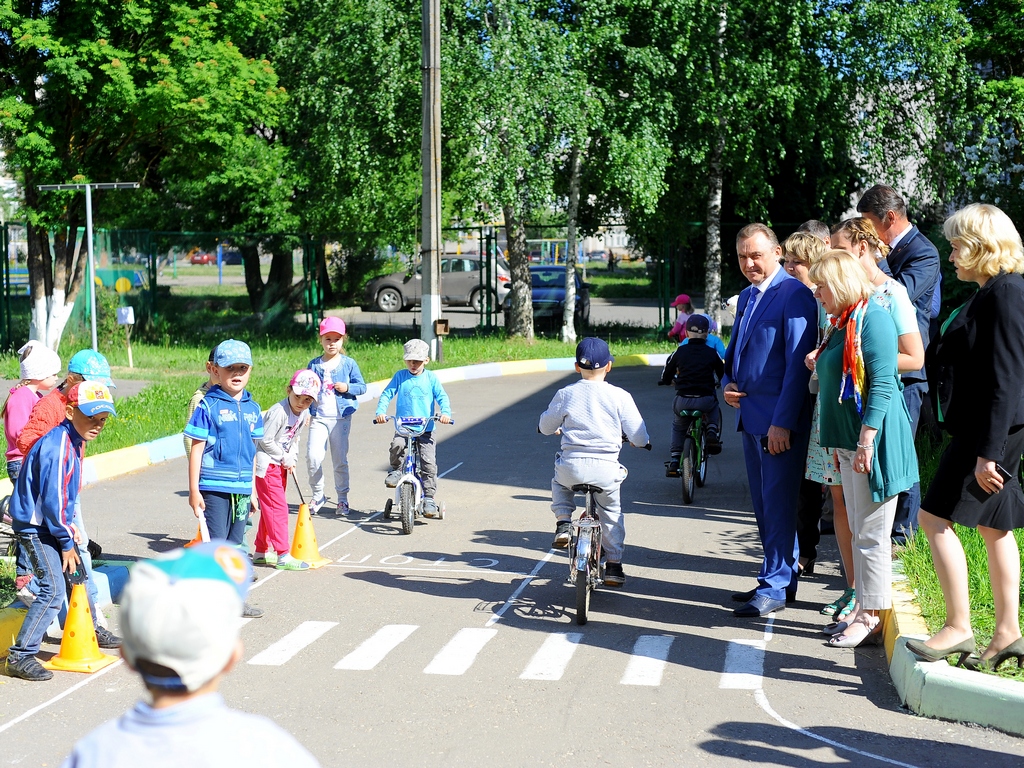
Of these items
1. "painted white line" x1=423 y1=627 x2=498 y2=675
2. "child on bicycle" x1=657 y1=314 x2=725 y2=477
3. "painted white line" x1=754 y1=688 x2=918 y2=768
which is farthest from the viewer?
"child on bicycle" x1=657 y1=314 x2=725 y2=477

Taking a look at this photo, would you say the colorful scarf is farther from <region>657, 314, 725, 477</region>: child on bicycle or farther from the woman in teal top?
<region>657, 314, 725, 477</region>: child on bicycle

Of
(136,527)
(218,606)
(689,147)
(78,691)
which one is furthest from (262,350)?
(218,606)

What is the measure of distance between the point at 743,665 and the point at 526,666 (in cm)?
111

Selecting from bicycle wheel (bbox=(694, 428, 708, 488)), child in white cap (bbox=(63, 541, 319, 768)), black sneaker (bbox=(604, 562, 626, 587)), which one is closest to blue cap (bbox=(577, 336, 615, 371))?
black sneaker (bbox=(604, 562, 626, 587))

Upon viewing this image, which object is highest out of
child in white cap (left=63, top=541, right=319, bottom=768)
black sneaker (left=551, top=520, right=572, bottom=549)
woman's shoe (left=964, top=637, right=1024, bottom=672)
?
child in white cap (left=63, top=541, right=319, bottom=768)

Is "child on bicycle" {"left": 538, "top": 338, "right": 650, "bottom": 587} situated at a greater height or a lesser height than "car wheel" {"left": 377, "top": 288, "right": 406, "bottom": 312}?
greater

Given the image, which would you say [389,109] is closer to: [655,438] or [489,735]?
[655,438]

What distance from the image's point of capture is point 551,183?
875 inches

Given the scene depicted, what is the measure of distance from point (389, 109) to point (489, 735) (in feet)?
57.5

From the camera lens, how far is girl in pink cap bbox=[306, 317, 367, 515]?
31.3 ft

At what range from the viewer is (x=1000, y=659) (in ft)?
17.0

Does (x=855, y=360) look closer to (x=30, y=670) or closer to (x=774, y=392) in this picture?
(x=774, y=392)

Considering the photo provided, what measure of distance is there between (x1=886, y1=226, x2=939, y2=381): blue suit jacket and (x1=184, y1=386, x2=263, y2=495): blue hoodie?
401cm

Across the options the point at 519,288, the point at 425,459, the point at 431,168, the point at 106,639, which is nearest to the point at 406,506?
the point at 425,459
